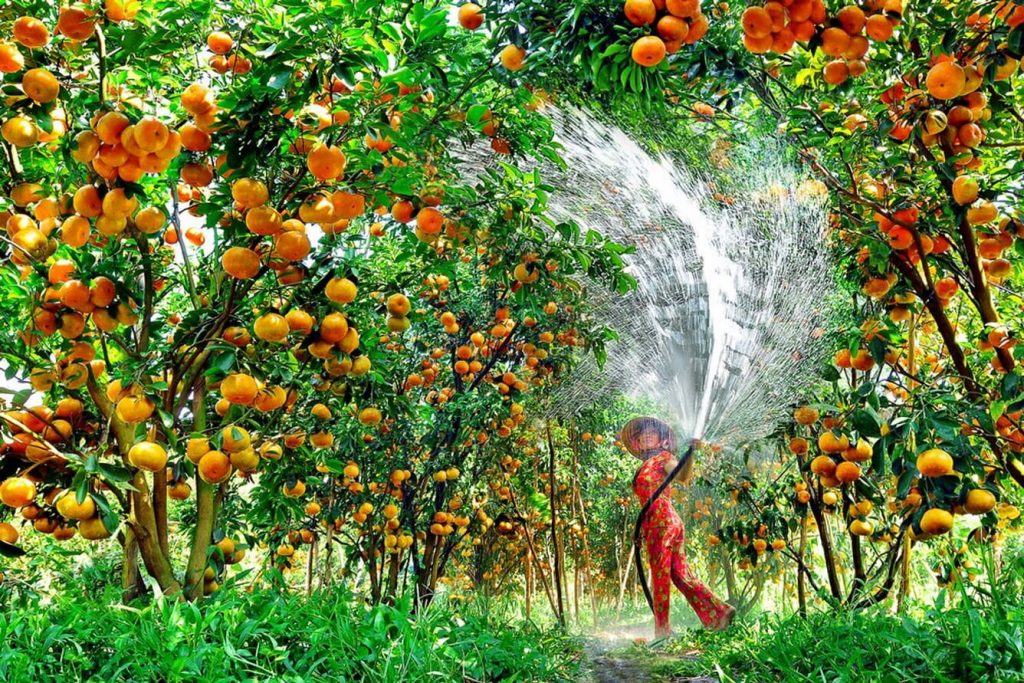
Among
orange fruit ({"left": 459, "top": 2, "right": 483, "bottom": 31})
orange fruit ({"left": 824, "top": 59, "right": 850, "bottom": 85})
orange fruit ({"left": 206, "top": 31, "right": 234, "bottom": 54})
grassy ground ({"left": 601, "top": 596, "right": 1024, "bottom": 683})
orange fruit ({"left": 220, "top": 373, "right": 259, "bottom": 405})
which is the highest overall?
orange fruit ({"left": 459, "top": 2, "right": 483, "bottom": 31})

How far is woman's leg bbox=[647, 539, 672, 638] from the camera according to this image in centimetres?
430

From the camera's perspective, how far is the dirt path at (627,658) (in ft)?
11.2

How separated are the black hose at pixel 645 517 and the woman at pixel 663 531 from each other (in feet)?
0.06

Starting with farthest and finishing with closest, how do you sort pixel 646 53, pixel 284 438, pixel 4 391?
pixel 284 438
pixel 4 391
pixel 646 53

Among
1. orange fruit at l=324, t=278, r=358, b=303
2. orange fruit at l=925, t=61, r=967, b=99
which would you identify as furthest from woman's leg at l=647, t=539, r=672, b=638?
orange fruit at l=925, t=61, r=967, b=99

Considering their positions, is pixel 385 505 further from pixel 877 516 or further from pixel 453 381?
pixel 877 516

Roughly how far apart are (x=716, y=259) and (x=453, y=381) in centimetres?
161

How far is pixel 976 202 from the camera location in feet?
6.33

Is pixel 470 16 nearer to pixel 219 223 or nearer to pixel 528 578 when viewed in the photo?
pixel 219 223

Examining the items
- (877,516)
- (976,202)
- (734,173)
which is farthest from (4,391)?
(877,516)

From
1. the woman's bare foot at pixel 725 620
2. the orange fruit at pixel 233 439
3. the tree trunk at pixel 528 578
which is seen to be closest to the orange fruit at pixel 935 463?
the orange fruit at pixel 233 439

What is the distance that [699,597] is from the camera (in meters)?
4.26

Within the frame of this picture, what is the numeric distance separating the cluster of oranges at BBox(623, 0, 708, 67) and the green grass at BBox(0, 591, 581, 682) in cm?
152

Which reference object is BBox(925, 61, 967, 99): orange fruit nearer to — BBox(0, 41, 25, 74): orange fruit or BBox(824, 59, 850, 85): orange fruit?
BBox(824, 59, 850, 85): orange fruit
